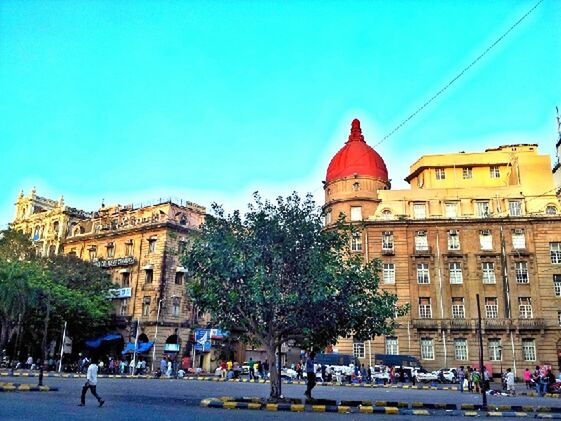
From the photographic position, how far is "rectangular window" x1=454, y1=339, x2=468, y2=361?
155 feet

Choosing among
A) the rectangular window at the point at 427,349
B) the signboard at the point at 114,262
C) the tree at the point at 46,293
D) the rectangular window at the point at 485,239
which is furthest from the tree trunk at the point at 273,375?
the signboard at the point at 114,262

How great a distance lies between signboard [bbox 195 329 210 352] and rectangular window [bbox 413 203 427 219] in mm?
23293

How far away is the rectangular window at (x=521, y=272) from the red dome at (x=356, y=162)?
1508cm

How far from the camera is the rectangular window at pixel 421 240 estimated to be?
50.7 meters

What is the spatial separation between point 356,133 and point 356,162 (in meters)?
5.68

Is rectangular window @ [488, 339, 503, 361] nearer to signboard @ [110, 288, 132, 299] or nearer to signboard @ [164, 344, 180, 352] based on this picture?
signboard @ [164, 344, 180, 352]

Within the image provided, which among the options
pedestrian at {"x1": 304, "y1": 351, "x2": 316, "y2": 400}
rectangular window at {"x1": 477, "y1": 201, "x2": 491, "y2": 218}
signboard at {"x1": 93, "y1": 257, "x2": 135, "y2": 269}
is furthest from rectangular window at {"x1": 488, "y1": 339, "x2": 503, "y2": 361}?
signboard at {"x1": 93, "y1": 257, "x2": 135, "y2": 269}

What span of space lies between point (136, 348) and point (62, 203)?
26.5 meters

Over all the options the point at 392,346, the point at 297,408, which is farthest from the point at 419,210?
the point at 297,408

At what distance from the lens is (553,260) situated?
159 ft

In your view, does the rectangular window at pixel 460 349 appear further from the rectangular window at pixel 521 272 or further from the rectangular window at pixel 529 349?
the rectangular window at pixel 521 272

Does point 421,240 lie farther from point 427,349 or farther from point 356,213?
point 427,349

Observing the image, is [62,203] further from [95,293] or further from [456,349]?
[456,349]

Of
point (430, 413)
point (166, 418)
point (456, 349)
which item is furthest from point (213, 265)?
point (456, 349)
